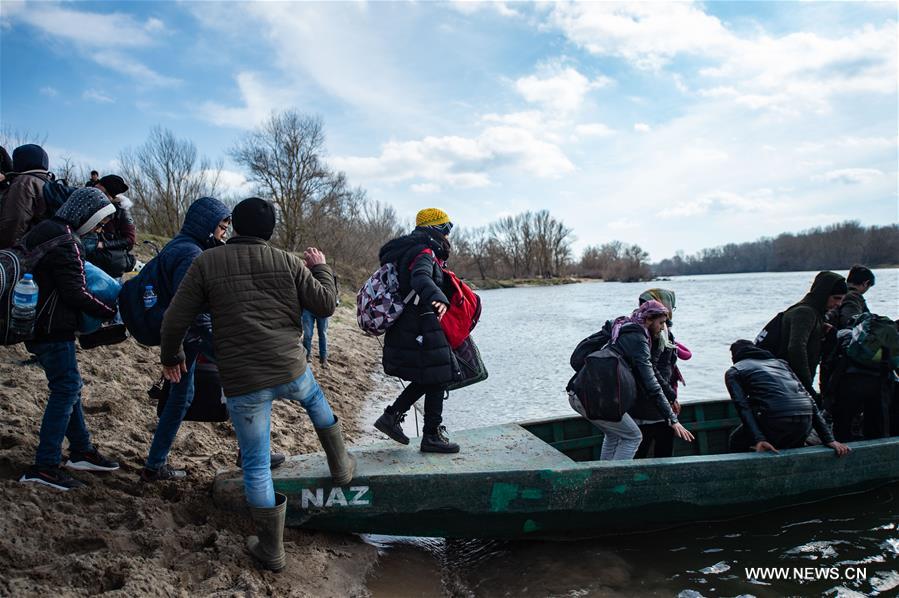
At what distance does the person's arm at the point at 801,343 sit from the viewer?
16.9 feet

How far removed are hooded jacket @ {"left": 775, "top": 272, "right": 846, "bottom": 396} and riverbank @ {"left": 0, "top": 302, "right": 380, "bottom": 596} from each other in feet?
13.4

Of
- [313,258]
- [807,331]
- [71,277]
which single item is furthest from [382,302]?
[807,331]

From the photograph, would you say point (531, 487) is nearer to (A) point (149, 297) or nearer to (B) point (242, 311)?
(B) point (242, 311)

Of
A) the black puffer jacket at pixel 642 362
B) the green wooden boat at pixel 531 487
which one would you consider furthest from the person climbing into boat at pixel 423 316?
the black puffer jacket at pixel 642 362

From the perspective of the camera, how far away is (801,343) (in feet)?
17.0

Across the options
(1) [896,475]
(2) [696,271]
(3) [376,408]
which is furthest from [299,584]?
(2) [696,271]

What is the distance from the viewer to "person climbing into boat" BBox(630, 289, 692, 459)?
180 inches

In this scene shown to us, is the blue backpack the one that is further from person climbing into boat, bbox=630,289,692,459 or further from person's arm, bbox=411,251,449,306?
person climbing into boat, bbox=630,289,692,459

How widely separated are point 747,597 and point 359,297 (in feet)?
11.1

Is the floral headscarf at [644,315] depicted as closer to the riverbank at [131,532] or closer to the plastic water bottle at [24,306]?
the riverbank at [131,532]

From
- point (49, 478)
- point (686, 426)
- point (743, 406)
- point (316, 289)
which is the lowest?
point (686, 426)

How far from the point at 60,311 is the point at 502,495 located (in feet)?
10.1

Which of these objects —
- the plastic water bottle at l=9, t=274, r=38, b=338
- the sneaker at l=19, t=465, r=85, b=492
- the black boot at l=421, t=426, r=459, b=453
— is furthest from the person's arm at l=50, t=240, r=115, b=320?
the black boot at l=421, t=426, r=459, b=453

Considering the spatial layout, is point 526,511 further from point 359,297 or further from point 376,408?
point 376,408
